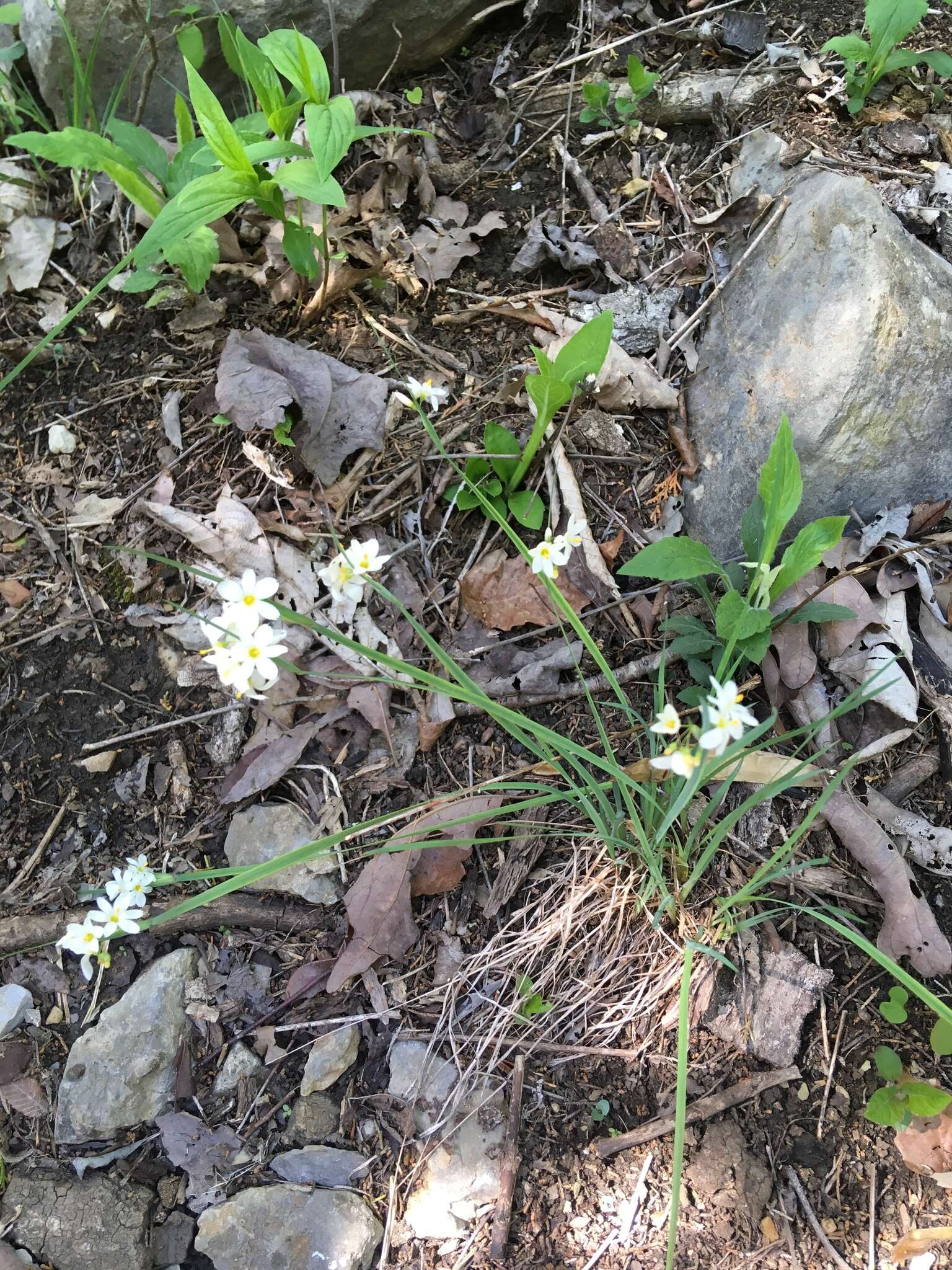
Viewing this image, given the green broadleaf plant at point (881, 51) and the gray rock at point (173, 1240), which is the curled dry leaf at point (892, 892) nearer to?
the gray rock at point (173, 1240)

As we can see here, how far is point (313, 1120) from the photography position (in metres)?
1.67

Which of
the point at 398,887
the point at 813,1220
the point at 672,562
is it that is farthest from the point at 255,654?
the point at 813,1220

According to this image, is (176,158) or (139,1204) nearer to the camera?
(139,1204)

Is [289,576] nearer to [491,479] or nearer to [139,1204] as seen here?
[491,479]

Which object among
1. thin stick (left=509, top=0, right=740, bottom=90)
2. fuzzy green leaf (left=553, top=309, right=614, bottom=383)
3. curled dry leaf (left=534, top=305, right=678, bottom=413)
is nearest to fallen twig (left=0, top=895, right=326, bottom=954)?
fuzzy green leaf (left=553, top=309, right=614, bottom=383)

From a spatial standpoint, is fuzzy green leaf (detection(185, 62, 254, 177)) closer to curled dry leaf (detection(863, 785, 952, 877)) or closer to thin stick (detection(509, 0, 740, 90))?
thin stick (detection(509, 0, 740, 90))

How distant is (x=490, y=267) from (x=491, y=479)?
0.76m

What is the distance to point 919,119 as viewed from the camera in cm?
244

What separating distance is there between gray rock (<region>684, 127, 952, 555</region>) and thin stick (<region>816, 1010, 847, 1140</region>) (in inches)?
41.5

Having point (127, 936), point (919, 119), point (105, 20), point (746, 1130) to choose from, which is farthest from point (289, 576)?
point (919, 119)

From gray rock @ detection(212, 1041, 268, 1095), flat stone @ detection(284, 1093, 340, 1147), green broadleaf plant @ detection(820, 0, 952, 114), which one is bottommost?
flat stone @ detection(284, 1093, 340, 1147)

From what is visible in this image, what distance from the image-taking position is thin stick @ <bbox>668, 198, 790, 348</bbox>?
7.09 feet

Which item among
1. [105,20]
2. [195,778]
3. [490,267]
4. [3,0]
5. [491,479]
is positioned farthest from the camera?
[3,0]

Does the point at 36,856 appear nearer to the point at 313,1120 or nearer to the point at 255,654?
the point at 313,1120
